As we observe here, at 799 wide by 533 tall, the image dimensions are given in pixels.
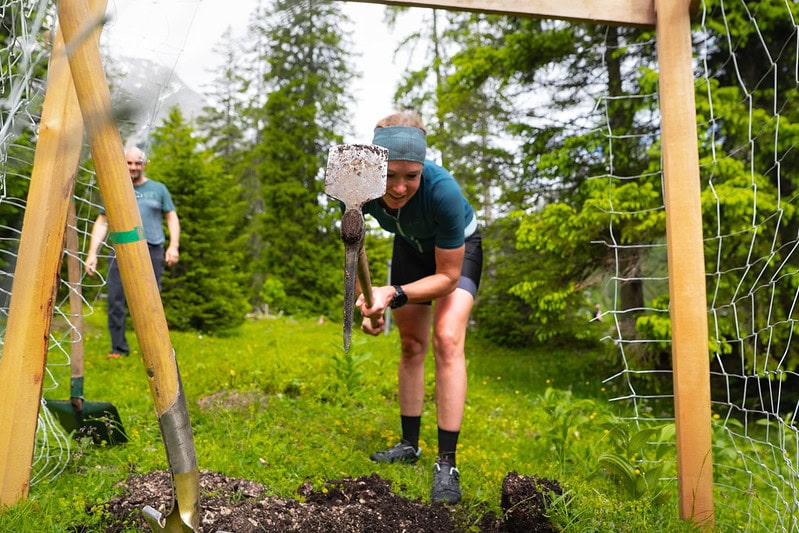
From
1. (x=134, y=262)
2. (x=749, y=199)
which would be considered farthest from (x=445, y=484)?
(x=749, y=199)

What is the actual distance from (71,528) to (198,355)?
430 cm

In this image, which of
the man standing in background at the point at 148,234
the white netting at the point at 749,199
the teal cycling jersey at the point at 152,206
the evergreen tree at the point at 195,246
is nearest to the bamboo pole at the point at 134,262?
the white netting at the point at 749,199

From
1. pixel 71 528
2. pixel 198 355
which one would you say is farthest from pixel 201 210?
pixel 71 528

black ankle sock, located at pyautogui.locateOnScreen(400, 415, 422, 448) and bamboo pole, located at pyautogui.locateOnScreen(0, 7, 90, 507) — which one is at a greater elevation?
bamboo pole, located at pyautogui.locateOnScreen(0, 7, 90, 507)

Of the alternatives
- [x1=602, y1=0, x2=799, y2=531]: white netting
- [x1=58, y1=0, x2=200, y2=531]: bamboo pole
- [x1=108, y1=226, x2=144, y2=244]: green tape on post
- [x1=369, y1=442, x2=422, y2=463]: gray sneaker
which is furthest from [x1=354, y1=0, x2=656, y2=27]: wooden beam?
[x1=602, y1=0, x2=799, y2=531]: white netting

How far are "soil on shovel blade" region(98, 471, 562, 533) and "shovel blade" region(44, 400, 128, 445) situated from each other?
1.88ft

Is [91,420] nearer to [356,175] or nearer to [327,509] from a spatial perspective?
[327,509]

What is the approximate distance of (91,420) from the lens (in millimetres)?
2865

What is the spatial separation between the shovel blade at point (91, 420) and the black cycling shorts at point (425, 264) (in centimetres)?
148

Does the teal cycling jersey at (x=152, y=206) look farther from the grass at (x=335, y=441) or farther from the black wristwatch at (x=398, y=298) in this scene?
A: the black wristwatch at (x=398, y=298)

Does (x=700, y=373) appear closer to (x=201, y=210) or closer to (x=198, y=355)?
(x=198, y=355)

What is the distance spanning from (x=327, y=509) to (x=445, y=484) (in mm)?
543

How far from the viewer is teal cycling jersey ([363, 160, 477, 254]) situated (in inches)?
97.7

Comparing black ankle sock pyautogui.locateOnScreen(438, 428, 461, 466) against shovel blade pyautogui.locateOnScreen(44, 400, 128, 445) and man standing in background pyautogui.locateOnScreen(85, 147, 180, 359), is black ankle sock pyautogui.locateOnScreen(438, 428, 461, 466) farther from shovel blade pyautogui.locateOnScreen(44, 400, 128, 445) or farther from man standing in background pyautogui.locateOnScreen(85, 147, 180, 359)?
man standing in background pyautogui.locateOnScreen(85, 147, 180, 359)
